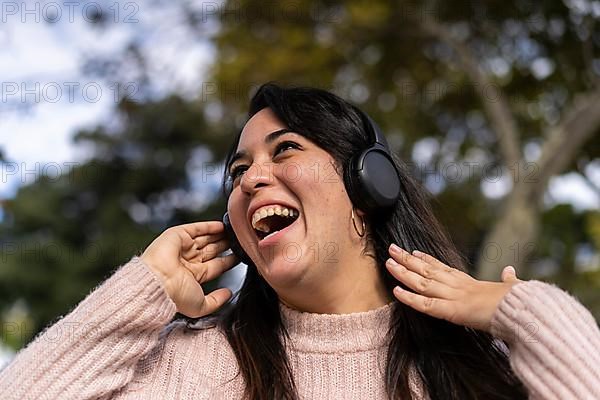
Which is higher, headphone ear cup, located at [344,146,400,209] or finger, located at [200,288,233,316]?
headphone ear cup, located at [344,146,400,209]

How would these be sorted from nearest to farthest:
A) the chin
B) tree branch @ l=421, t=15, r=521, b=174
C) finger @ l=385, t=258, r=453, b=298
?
finger @ l=385, t=258, r=453, b=298, the chin, tree branch @ l=421, t=15, r=521, b=174

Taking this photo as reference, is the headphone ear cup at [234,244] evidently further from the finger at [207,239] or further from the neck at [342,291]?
the neck at [342,291]

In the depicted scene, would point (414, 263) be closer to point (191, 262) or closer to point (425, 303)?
point (425, 303)

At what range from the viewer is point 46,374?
1.75m

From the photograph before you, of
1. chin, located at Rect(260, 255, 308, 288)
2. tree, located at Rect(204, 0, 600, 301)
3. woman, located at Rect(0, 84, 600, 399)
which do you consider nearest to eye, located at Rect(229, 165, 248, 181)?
woman, located at Rect(0, 84, 600, 399)

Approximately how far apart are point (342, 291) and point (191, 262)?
44cm

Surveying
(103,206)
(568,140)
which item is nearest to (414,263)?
(568,140)

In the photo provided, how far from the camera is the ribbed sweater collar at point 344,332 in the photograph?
6.52 feet

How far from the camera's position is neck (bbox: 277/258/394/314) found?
6.57ft

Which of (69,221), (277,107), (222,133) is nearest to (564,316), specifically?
(277,107)

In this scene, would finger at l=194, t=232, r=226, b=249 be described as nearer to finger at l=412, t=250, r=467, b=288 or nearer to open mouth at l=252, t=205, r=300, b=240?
open mouth at l=252, t=205, r=300, b=240

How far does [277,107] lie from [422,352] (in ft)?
2.60

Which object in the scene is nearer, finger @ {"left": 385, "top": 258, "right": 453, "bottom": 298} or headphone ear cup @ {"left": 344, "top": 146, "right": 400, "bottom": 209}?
finger @ {"left": 385, "top": 258, "right": 453, "bottom": 298}

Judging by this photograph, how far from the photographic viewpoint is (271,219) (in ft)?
6.78
